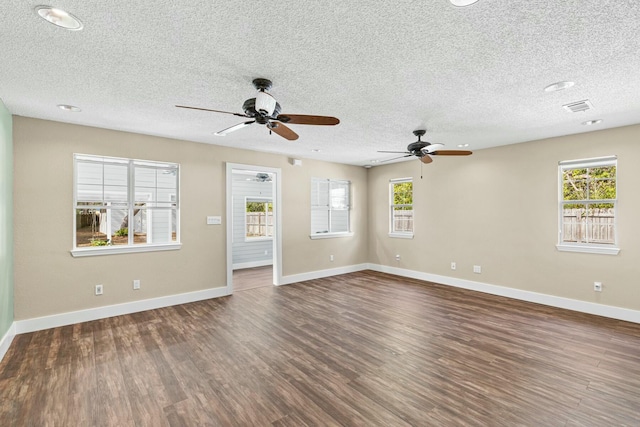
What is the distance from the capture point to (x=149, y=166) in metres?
4.72

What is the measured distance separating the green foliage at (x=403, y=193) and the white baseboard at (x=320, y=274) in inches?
72.1

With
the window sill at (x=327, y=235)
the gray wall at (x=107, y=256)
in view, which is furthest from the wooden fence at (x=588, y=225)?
the gray wall at (x=107, y=256)

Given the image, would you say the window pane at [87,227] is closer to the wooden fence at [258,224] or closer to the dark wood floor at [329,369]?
the dark wood floor at [329,369]

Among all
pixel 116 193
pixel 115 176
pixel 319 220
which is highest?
pixel 115 176

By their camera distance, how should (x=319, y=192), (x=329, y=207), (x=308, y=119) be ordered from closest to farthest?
(x=308, y=119)
(x=319, y=192)
(x=329, y=207)

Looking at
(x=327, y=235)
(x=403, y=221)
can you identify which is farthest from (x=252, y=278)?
(x=403, y=221)

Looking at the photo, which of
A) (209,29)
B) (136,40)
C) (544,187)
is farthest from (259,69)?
(544,187)

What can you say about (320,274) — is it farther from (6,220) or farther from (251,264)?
(6,220)

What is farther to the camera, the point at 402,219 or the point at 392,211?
the point at 392,211

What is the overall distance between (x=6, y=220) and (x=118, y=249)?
1.21 metres

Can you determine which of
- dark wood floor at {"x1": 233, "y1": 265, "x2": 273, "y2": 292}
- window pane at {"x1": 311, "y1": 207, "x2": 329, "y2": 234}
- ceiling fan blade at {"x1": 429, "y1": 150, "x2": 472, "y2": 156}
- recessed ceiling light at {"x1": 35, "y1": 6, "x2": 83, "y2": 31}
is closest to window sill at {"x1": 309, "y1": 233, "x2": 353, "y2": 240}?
window pane at {"x1": 311, "y1": 207, "x2": 329, "y2": 234}

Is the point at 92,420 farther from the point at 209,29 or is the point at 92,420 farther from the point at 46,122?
the point at 46,122

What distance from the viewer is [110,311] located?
13.9 feet

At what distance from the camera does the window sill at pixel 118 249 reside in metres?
4.04
